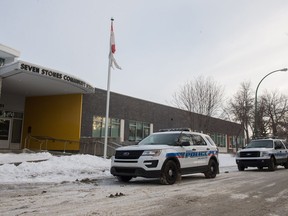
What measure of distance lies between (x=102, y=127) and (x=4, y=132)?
7442 millimetres

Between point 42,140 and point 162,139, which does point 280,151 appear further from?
point 42,140

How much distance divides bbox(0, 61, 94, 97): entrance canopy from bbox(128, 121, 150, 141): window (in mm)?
7525

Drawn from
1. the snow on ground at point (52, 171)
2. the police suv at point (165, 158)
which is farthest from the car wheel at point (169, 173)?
the snow on ground at point (52, 171)

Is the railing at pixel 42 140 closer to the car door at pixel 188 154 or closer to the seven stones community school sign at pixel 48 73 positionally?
the seven stones community school sign at pixel 48 73

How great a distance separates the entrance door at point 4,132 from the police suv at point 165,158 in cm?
1648

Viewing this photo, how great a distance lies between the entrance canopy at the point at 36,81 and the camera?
18953 mm

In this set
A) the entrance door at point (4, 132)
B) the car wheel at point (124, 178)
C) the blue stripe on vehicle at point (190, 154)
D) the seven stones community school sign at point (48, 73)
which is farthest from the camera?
the entrance door at point (4, 132)

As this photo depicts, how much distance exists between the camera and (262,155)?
63.9 ft

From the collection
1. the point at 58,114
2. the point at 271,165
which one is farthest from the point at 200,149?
the point at 58,114

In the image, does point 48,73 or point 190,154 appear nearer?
point 190,154

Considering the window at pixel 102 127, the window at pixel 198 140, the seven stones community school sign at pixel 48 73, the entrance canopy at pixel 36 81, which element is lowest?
the window at pixel 198 140

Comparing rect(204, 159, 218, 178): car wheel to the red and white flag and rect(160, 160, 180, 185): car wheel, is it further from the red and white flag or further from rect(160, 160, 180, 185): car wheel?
the red and white flag

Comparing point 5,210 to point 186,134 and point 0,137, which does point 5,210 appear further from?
point 0,137

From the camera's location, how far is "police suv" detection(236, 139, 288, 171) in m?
19.5
